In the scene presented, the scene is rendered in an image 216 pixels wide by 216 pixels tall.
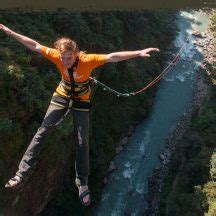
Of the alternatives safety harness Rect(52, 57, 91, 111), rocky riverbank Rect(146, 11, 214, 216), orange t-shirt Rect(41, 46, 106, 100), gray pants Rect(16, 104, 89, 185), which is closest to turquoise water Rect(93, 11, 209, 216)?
rocky riverbank Rect(146, 11, 214, 216)

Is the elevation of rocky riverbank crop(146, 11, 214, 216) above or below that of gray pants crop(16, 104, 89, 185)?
below

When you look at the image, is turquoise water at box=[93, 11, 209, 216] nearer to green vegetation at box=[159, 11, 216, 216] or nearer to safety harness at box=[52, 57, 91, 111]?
green vegetation at box=[159, 11, 216, 216]

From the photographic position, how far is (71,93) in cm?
820

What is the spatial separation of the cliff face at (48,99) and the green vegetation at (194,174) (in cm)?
379

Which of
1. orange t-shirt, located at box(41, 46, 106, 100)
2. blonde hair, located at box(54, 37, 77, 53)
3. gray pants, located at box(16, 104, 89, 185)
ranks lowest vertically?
gray pants, located at box(16, 104, 89, 185)

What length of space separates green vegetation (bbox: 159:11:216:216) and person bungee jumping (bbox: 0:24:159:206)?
12.1 m

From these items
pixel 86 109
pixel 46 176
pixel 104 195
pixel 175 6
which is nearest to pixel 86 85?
pixel 86 109

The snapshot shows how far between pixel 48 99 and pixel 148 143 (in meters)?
11.9

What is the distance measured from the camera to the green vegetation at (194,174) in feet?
66.5

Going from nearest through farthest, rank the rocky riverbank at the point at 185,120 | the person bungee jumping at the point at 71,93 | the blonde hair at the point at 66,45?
the blonde hair at the point at 66,45, the person bungee jumping at the point at 71,93, the rocky riverbank at the point at 185,120

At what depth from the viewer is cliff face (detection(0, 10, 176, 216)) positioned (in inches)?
657

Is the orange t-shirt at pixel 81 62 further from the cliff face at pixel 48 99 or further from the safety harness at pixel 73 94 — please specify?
the cliff face at pixel 48 99

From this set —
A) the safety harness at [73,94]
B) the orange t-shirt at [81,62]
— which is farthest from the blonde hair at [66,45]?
the safety harness at [73,94]

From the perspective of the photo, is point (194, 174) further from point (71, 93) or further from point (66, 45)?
point (66, 45)
